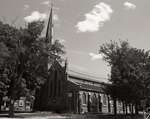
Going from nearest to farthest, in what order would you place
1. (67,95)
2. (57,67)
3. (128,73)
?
(128,73) < (67,95) < (57,67)

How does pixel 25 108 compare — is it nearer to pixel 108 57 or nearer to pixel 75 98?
pixel 75 98

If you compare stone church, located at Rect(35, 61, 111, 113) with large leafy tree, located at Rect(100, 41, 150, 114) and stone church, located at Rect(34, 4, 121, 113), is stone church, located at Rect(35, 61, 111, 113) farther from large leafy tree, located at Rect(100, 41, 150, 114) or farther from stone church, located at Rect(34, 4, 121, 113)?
large leafy tree, located at Rect(100, 41, 150, 114)

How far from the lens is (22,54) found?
47188mm

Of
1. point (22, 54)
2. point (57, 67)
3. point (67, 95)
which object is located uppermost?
point (57, 67)

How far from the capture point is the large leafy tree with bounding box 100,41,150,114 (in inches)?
1806

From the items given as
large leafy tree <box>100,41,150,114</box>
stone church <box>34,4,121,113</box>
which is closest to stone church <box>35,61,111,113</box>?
stone church <box>34,4,121,113</box>

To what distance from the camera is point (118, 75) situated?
154ft

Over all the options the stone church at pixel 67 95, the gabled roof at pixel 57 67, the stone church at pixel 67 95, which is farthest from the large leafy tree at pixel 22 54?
the gabled roof at pixel 57 67

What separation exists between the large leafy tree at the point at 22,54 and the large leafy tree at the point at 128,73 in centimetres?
1125

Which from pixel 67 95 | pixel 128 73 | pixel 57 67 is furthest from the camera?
pixel 57 67

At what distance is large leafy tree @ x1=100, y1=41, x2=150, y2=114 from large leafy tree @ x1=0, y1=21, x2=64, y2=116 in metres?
11.2

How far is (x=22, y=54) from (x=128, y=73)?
66.2 feet

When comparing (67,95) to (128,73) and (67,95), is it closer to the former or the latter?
(67,95)

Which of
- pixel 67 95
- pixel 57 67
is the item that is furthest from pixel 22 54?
pixel 57 67
